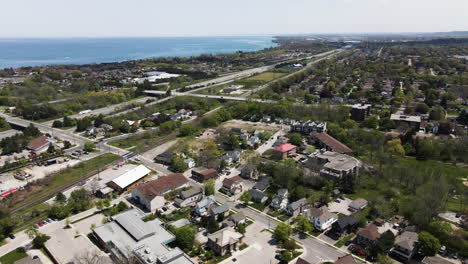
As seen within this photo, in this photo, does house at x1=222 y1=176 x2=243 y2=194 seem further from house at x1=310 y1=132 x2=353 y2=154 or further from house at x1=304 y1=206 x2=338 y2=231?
house at x1=310 y1=132 x2=353 y2=154

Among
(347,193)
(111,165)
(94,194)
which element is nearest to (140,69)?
(111,165)

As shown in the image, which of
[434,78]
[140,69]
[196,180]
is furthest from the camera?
[140,69]

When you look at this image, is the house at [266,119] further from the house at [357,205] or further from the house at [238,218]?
the house at [238,218]

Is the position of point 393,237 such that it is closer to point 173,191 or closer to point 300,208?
point 300,208

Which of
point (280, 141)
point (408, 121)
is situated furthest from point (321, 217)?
point (408, 121)

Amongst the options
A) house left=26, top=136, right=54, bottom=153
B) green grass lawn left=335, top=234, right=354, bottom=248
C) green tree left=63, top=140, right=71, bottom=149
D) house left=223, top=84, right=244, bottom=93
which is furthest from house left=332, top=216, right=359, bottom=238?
house left=223, top=84, right=244, bottom=93

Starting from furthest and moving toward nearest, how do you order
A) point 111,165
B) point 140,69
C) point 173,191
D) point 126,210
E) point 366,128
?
point 140,69
point 366,128
point 111,165
point 173,191
point 126,210

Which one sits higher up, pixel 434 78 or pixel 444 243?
pixel 434 78
